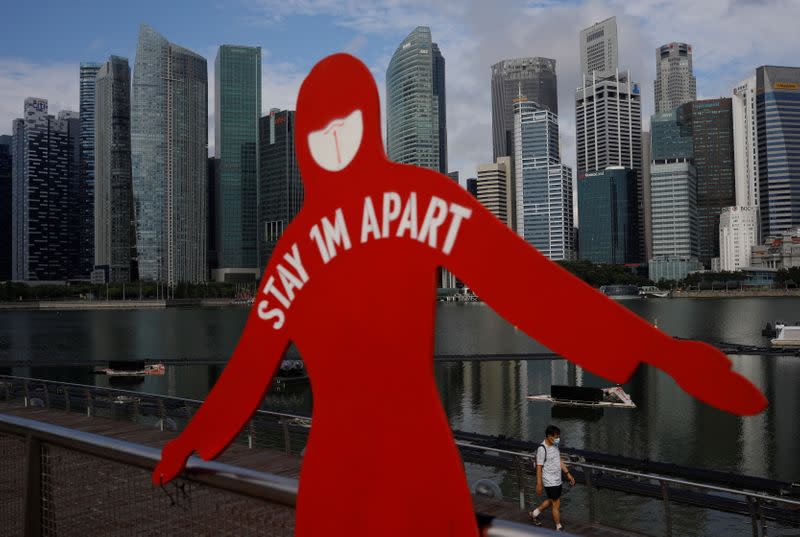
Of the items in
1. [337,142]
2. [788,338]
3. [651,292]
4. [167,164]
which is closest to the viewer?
[337,142]

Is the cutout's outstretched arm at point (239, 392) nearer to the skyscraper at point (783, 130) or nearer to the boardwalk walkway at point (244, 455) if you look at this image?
the boardwalk walkway at point (244, 455)

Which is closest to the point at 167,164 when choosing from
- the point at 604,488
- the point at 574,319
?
the point at 604,488

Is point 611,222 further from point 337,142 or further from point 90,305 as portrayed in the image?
point 337,142

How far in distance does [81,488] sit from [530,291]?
301 centimetres

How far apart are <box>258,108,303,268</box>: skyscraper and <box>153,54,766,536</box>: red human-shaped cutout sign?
6637 inches

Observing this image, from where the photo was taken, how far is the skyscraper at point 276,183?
577 ft

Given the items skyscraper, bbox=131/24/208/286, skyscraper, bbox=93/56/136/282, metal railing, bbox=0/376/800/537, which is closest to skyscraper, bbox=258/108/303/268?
skyscraper, bbox=131/24/208/286

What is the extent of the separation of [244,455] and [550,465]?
5539mm

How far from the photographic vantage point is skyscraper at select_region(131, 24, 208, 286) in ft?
561

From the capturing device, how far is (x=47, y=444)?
341 centimetres

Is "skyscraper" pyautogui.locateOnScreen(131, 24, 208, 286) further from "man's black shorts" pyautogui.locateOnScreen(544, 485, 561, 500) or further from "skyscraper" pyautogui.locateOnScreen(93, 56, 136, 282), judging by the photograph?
"man's black shorts" pyautogui.locateOnScreen(544, 485, 561, 500)

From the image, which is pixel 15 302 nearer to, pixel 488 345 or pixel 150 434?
pixel 488 345

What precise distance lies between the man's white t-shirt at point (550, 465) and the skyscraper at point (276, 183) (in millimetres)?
164112

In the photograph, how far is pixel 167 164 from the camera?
173625 mm
